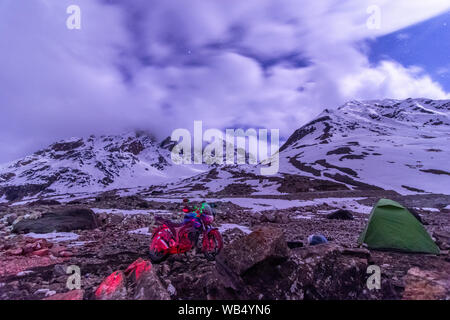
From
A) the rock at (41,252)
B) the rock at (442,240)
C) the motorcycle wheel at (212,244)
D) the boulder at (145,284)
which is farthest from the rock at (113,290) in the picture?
the rock at (442,240)

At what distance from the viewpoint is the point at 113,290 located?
425cm

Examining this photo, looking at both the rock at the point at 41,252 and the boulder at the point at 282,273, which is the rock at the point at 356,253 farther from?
the rock at the point at 41,252

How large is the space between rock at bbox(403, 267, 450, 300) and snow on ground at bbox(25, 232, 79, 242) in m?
10.2

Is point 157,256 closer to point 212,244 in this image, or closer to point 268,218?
point 212,244

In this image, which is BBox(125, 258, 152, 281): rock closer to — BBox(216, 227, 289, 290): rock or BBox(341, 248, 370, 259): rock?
BBox(216, 227, 289, 290): rock

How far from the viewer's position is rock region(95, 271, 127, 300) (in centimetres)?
418

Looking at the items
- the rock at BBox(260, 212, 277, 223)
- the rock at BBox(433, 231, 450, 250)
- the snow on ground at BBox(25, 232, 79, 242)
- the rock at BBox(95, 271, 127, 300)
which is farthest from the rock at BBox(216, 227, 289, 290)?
the rock at BBox(260, 212, 277, 223)

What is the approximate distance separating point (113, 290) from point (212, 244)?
299cm

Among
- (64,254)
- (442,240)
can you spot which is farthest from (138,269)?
(442,240)

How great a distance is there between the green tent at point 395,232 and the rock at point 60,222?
11.5 m

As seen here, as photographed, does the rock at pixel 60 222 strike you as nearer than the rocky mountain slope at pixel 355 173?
Yes

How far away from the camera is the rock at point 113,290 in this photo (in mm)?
4184
